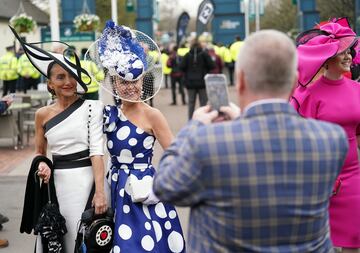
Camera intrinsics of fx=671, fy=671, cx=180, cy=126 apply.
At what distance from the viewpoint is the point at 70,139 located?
4121 mm

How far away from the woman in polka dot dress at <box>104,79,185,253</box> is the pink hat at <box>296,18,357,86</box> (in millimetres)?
906

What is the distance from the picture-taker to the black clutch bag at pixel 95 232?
3891mm

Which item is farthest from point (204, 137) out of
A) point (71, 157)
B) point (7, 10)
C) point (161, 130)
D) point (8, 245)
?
A: point (7, 10)

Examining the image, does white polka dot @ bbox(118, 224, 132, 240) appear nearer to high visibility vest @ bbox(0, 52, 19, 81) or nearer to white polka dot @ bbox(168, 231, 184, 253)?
white polka dot @ bbox(168, 231, 184, 253)

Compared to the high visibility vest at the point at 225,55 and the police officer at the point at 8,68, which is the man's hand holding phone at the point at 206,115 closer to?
the police officer at the point at 8,68

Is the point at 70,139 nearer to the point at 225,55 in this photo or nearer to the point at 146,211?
the point at 146,211

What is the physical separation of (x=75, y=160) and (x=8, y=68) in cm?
1552

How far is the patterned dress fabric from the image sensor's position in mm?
4074

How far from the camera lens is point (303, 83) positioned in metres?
4.08

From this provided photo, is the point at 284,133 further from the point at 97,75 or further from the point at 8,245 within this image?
the point at 8,245

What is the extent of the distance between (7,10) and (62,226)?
142 feet

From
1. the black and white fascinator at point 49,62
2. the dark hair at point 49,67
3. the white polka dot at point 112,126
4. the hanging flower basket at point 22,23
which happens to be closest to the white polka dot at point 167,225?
the white polka dot at point 112,126

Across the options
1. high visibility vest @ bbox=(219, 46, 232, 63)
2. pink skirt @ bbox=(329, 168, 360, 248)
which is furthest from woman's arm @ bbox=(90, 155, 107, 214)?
high visibility vest @ bbox=(219, 46, 232, 63)

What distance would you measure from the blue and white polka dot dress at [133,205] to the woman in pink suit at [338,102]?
99 cm
